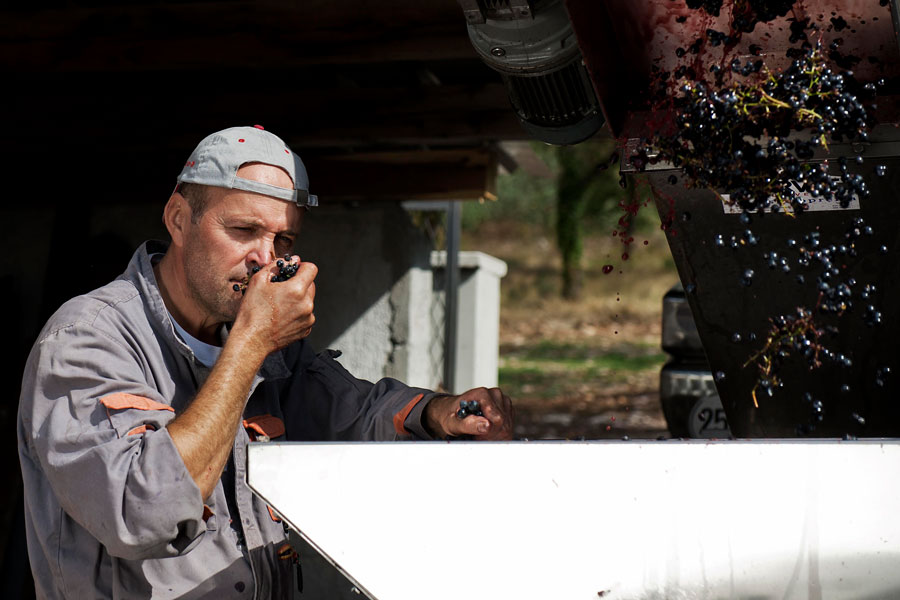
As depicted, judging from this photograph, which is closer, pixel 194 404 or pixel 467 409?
pixel 194 404

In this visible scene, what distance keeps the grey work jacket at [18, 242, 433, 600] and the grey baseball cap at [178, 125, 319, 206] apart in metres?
0.23

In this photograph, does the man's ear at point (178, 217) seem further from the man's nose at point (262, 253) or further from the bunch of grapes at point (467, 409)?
the bunch of grapes at point (467, 409)

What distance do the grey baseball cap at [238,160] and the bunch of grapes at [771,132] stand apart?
32.7 inches

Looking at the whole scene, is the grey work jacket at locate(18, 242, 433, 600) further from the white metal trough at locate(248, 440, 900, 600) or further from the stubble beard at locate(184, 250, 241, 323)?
the white metal trough at locate(248, 440, 900, 600)

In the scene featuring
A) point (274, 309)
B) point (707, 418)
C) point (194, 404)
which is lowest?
point (707, 418)

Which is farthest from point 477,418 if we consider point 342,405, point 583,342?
point 583,342

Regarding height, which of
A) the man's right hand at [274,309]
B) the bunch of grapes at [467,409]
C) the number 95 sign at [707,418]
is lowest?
the number 95 sign at [707,418]

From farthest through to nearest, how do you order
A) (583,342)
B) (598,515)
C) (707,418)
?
(583,342) < (707,418) < (598,515)

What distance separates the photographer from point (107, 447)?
1664mm

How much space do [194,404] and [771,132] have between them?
120cm

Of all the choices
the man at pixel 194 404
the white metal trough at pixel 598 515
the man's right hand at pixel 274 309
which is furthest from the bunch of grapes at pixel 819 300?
the man's right hand at pixel 274 309

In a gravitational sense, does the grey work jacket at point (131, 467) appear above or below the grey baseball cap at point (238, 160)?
below

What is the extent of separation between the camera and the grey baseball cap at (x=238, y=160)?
2.12 metres

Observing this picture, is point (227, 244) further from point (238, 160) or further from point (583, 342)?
point (583, 342)
